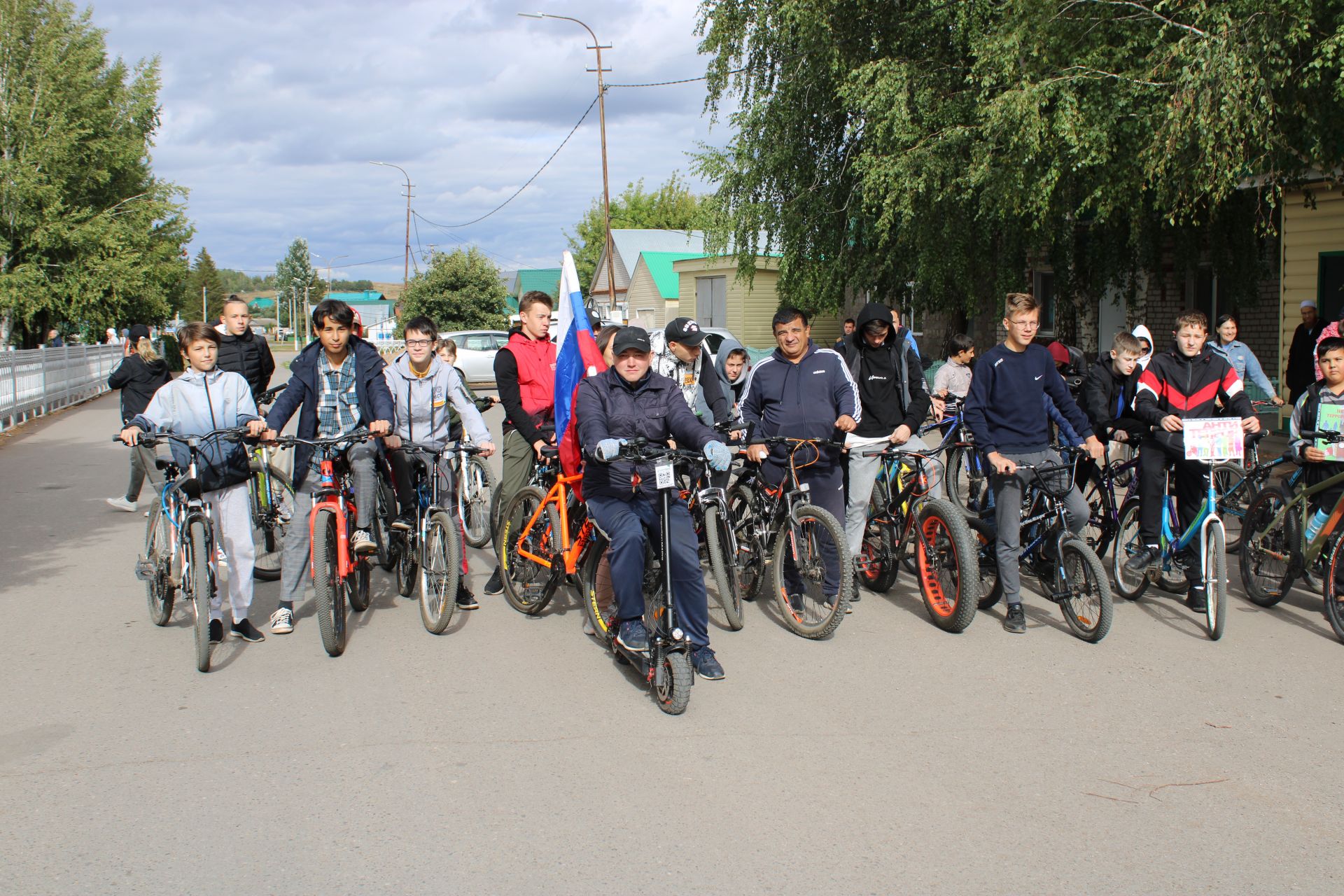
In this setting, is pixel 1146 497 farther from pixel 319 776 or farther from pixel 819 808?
pixel 319 776

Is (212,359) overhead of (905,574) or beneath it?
overhead

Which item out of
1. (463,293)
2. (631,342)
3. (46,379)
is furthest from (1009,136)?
(463,293)

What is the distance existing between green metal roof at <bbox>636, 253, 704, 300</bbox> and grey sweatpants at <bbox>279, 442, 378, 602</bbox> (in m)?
43.4

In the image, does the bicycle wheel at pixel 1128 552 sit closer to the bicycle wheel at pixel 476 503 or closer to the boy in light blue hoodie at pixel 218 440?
the bicycle wheel at pixel 476 503

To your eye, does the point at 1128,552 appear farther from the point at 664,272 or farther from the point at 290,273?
the point at 290,273

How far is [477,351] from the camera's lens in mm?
31312

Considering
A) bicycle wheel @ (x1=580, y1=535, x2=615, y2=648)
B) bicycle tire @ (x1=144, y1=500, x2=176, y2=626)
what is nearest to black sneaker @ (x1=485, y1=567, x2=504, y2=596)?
bicycle wheel @ (x1=580, y1=535, x2=615, y2=648)

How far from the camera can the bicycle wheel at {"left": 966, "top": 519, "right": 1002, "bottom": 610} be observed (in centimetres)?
675

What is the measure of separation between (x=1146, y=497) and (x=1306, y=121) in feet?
17.9

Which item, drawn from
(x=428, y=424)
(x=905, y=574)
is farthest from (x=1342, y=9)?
(x=428, y=424)

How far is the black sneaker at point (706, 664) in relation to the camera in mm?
5523

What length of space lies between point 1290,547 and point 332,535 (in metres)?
5.52

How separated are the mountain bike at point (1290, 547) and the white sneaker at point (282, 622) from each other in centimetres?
578

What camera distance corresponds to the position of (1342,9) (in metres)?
9.52
